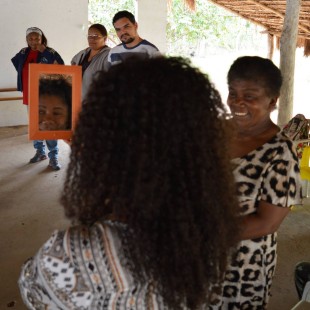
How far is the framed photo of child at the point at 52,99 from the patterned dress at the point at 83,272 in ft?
5.60

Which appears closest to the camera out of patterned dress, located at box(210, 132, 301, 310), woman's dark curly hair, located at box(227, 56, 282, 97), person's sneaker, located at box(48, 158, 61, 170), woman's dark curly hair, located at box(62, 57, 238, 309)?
woman's dark curly hair, located at box(62, 57, 238, 309)

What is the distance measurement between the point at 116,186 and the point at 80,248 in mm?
137

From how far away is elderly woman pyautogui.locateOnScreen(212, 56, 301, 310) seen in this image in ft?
4.34

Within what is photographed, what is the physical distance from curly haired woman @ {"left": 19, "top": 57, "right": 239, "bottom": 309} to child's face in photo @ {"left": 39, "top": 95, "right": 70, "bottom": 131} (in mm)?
1715

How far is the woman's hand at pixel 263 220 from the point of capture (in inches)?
52.1

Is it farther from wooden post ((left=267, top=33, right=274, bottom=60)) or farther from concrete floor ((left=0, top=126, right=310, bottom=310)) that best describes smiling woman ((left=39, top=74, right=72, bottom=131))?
wooden post ((left=267, top=33, right=274, bottom=60))

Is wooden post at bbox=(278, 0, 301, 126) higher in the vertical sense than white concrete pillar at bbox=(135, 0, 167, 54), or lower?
lower

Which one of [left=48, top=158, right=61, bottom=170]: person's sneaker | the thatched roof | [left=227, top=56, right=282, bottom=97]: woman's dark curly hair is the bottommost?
[left=48, top=158, right=61, bottom=170]: person's sneaker

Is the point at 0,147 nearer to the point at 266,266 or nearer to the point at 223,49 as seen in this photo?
the point at 266,266

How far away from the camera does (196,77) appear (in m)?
0.83

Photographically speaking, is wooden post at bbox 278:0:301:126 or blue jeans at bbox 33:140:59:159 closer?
blue jeans at bbox 33:140:59:159

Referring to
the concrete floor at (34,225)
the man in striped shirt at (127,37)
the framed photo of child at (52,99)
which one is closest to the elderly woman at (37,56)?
the concrete floor at (34,225)

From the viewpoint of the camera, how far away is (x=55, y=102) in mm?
2549

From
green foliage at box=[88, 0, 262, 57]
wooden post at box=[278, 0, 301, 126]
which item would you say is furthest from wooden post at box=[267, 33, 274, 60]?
wooden post at box=[278, 0, 301, 126]
